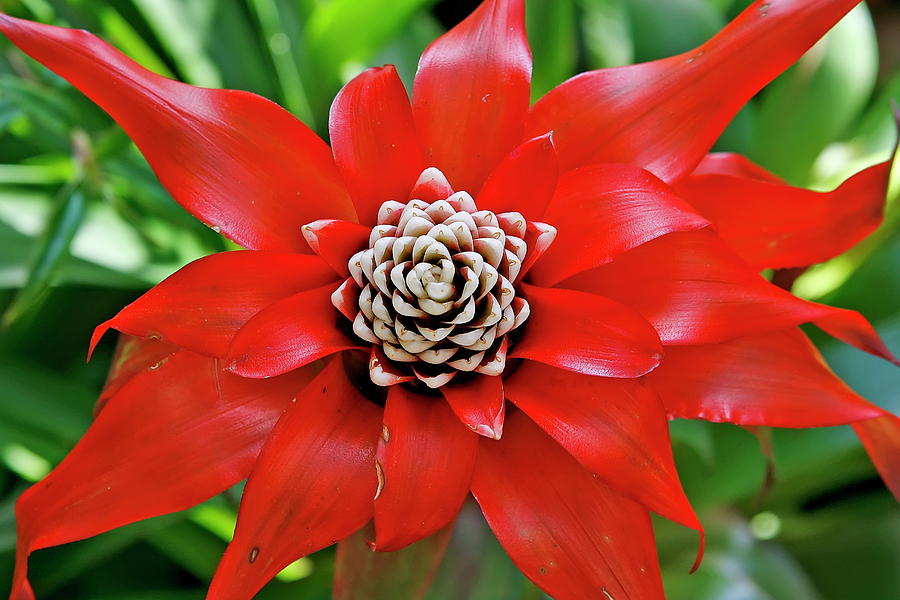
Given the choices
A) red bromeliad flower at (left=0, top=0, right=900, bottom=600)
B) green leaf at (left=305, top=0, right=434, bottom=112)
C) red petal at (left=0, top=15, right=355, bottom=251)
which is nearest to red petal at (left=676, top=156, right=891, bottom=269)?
red bromeliad flower at (left=0, top=0, right=900, bottom=600)

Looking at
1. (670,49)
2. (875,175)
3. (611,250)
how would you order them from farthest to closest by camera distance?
(670,49)
(875,175)
(611,250)

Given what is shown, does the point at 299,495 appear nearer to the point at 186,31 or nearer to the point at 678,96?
the point at 678,96

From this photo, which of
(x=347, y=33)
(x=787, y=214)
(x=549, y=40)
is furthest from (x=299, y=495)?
(x=549, y=40)

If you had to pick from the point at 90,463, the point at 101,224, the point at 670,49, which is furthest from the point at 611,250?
the point at 101,224

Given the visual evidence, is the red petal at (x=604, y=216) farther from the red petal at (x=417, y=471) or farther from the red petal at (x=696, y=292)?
the red petal at (x=417, y=471)

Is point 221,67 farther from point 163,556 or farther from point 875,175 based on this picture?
point 875,175

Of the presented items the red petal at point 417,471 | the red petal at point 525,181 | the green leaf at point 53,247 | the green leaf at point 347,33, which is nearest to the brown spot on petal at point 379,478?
the red petal at point 417,471
